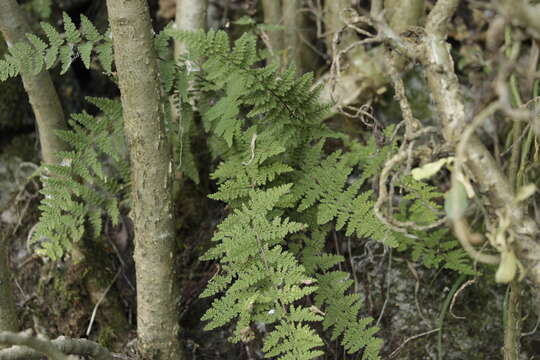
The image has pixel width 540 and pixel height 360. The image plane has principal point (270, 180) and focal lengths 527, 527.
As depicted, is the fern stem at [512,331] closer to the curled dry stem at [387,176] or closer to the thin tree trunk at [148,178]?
the curled dry stem at [387,176]

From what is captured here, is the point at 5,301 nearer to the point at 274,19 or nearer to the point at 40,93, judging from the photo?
the point at 40,93

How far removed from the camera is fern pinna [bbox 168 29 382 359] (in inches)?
87.3

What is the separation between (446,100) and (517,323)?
1062mm

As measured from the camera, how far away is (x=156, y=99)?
7.52 ft

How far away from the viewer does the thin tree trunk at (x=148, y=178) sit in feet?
7.21

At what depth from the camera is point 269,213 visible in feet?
8.14

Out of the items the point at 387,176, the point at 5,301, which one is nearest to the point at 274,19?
the point at 387,176

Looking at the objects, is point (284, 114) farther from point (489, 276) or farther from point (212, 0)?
point (212, 0)

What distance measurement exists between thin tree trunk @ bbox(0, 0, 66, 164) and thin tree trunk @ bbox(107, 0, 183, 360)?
79 centimetres

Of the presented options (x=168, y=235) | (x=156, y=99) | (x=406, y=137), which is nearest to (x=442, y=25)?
(x=406, y=137)

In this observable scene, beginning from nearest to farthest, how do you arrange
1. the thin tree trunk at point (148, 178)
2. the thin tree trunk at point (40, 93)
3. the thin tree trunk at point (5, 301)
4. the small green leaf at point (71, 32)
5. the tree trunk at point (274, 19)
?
the thin tree trunk at point (148, 178)
the thin tree trunk at point (5, 301)
the small green leaf at point (71, 32)
the thin tree trunk at point (40, 93)
the tree trunk at point (274, 19)

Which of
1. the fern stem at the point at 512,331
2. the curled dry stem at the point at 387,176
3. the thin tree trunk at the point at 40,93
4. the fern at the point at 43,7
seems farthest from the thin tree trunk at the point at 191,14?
the fern stem at the point at 512,331

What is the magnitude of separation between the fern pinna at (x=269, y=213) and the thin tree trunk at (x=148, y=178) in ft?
0.74

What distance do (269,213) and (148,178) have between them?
58cm
